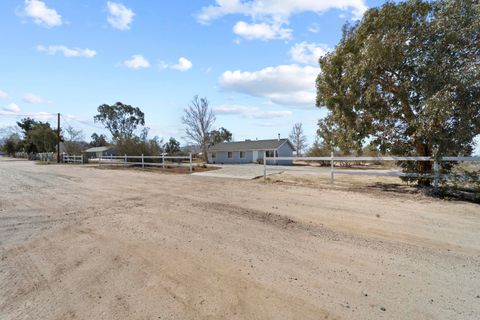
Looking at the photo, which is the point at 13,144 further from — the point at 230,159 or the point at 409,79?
the point at 409,79

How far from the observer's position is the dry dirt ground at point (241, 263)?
2926mm

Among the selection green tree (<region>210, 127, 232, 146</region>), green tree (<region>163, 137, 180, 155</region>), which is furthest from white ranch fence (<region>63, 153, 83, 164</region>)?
green tree (<region>210, 127, 232, 146</region>)

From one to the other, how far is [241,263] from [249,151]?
38.8 meters

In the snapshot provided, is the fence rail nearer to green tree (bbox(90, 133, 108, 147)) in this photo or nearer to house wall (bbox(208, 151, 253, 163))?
house wall (bbox(208, 151, 253, 163))

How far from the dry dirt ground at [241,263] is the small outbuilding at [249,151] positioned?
32.7m

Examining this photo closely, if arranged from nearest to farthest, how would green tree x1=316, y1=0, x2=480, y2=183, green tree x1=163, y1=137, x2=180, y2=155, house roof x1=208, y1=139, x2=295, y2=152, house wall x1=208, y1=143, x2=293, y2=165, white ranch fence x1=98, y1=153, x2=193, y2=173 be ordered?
green tree x1=316, y1=0, x2=480, y2=183 → white ranch fence x1=98, y1=153, x2=193, y2=173 → house roof x1=208, y1=139, x2=295, y2=152 → house wall x1=208, y1=143, x2=293, y2=165 → green tree x1=163, y1=137, x2=180, y2=155

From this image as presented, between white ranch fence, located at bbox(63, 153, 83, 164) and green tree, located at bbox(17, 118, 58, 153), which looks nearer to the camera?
white ranch fence, located at bbox(63, 153, 83, 164)

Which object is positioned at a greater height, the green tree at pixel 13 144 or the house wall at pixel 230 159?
the green tree at pixel 13 144

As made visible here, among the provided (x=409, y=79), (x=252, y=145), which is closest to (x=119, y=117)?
(x=252, y=145)

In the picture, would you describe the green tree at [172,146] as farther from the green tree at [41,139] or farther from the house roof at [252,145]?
the green tree at [41,139]

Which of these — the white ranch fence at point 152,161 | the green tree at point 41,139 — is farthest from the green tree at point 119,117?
the white ranch fence at point 152,161

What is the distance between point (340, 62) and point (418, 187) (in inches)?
220

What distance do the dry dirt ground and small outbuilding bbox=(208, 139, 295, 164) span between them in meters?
32.7

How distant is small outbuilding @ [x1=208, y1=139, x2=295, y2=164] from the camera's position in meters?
40.8
